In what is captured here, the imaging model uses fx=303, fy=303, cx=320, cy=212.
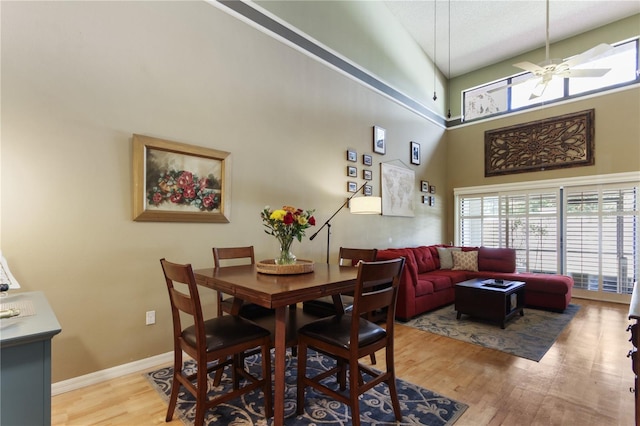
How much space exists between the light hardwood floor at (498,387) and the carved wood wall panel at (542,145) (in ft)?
11.4

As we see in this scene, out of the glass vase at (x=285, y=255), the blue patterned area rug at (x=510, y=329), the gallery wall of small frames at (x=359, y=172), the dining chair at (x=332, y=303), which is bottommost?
the blue patterned area rug at (x=510, y=329)

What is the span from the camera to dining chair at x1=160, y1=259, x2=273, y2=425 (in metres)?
1.63

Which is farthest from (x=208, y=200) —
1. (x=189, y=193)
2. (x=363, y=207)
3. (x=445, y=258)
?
(x=445, y=258)

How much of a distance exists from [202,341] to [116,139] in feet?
6.01

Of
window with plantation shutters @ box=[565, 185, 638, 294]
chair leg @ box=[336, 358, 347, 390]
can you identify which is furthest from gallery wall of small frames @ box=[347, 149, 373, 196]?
window with plantation shutters @ box=[565, 185, 638, 294]

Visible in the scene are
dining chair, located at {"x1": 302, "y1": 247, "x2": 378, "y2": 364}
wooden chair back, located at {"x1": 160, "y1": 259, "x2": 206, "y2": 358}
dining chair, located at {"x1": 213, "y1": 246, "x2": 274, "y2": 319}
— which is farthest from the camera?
dining chair, located at {"x1": 302, "y1": 247, "x2": 378, "y2": 364}

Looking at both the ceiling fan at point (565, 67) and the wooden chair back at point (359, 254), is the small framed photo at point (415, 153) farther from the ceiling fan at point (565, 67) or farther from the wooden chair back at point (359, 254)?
the wooden chair back at point (359, 254)

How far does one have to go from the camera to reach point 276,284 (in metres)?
1.81

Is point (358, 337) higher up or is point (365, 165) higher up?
point (365, 165)

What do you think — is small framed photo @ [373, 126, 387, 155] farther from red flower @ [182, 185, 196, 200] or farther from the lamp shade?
red flower @ [182, 185, 196, 200]

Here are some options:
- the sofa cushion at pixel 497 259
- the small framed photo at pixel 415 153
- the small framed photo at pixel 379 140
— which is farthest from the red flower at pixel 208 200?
the sofa cushion at pixel 497 259

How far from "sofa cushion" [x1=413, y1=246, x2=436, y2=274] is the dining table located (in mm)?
2959

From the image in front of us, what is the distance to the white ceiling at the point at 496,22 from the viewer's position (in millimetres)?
4898

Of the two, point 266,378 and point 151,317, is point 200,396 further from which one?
point 151,317
